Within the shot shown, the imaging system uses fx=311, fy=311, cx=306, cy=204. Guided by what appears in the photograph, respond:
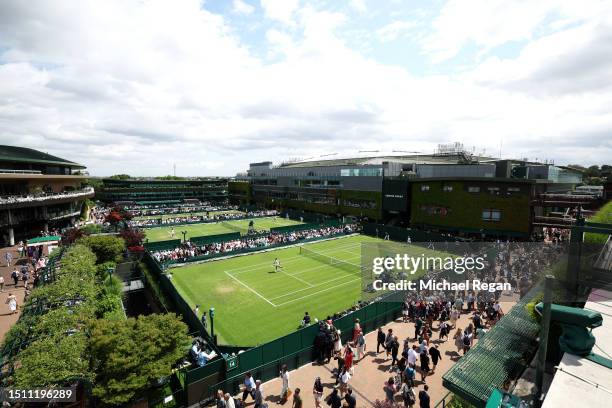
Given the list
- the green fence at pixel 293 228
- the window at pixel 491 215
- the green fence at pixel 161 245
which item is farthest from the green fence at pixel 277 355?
the green fence at pixel 293 228

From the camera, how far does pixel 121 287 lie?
2641cm

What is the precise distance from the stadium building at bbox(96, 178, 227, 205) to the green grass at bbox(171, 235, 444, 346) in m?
78.0

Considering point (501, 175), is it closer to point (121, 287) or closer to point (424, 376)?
point (424, 376)

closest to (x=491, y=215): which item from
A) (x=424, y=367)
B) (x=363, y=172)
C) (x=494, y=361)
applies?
(x=363, y=172)

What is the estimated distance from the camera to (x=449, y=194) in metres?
43.1

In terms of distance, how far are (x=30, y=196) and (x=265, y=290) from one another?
126ft

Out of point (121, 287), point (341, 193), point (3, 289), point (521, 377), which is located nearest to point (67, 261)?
point (121, 287)

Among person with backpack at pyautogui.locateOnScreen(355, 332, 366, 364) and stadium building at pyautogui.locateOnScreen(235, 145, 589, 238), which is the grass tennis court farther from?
person with backpack at pyautogui.locateOnScreen(355, 332, 366, 364)

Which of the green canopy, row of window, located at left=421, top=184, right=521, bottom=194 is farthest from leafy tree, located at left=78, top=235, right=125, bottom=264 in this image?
row of window, located at left=421, top=184, right=521, bottom=194

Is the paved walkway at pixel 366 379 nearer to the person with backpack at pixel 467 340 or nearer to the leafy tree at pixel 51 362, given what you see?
the person with backpack at pixel 467 340

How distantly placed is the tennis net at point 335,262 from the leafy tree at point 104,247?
1938 centimetres

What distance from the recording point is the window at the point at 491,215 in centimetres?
3822

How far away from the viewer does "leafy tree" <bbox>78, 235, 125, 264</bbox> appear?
98.0ft

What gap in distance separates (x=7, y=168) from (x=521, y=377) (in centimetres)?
6340
